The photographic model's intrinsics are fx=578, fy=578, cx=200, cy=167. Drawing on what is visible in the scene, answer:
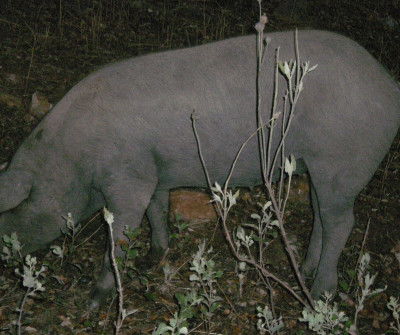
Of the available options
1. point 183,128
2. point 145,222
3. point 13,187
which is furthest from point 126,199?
point 145,222

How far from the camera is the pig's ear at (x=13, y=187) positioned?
10.9ft

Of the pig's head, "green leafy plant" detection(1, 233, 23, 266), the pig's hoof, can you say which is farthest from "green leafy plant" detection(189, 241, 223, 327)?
"green leafy plant" detection(1, 233, 23, 266)

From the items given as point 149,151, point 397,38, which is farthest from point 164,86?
point 397,38

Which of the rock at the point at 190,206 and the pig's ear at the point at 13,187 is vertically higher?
the pig's ear at the point at 13,187

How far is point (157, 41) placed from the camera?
296 inches

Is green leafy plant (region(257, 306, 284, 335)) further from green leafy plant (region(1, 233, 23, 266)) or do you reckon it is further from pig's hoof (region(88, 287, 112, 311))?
green leafy plant (region(1, 233, 23, 266))

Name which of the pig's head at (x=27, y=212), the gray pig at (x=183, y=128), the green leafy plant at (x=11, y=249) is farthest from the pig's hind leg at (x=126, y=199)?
the green leafy plant at (x=11, y=249)

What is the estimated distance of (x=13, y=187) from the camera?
3363 millimetres

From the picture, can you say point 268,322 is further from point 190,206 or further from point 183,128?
point 190,206

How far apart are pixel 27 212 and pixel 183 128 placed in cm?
109

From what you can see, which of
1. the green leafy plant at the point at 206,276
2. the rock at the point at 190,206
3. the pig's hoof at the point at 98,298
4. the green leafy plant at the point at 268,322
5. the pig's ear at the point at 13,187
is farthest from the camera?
the rock at the point at 190,206

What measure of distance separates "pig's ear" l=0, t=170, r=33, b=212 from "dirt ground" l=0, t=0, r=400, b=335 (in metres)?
0.59

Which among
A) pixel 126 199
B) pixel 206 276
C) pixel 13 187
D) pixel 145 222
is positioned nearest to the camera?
pixel 206 276

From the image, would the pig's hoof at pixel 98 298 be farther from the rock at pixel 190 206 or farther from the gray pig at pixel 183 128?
the rock at pixel 190 206
